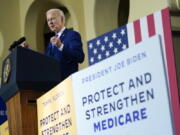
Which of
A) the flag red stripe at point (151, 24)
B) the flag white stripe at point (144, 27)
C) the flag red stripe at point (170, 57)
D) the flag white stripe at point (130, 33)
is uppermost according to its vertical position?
the flag white stripe at point (130, 33)

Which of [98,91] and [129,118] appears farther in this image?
[98,91]

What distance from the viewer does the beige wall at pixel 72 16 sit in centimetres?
641

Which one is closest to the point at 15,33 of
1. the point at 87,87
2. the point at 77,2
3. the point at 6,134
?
the point at 77,2

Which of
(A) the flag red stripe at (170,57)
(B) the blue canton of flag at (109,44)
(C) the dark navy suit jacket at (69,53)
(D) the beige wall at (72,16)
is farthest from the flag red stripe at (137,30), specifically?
(D) the beige wall at (72,16)

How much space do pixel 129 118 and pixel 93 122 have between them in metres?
0.23

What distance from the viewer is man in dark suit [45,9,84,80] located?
3746 millimetres

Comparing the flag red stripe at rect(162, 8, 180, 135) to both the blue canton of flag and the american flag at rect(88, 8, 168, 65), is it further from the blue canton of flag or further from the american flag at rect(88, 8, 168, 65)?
the blue canton of flag

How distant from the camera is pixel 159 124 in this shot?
169 cm

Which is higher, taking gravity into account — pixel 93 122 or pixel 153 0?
pixel 153 0

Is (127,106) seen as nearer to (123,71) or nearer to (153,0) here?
(123,71)

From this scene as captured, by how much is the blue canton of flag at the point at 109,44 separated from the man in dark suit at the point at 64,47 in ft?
0.35

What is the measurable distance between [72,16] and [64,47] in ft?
14.3

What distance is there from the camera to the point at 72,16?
26.5ft

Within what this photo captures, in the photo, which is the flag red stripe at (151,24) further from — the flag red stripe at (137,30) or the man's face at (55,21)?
the man's face at (55,21)
